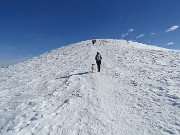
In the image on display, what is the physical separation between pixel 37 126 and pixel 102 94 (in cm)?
554

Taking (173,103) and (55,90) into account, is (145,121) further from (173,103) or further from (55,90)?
(55,90)

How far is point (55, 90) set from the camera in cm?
1706

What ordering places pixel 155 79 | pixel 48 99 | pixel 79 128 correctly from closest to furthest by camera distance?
pixel 79 128 < pixel 48 99 < pixel 155 79

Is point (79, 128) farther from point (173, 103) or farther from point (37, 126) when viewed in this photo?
point (173, 103)

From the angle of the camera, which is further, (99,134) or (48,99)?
(48,99)

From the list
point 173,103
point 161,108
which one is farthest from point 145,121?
point 173,103

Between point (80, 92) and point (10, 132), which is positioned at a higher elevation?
point (80, 92)

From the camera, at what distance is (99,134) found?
9305mm

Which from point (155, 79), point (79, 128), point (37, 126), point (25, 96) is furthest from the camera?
point (155, 79)

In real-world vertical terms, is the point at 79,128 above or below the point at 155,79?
below

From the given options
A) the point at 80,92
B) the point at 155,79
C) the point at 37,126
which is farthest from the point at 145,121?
the point at 155,79

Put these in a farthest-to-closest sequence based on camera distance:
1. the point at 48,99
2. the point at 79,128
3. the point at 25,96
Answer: the point at 25,96 → the point at 48,99 → the point at 79,128

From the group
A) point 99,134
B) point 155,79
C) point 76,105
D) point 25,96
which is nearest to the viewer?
point 99,134

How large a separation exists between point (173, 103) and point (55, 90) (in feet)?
29.2
